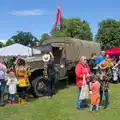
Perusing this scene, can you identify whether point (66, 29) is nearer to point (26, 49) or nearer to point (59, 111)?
point (26, 49)

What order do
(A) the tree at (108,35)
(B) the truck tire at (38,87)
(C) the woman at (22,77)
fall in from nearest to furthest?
(C) the woman at (22,77) → (B) the truck tire at (38,87) → (A) the tree at (108,35)

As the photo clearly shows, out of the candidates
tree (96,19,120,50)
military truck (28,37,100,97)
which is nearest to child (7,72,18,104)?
military truck (28,37,100,97)

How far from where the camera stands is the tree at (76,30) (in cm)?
5450

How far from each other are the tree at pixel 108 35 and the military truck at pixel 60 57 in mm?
26805

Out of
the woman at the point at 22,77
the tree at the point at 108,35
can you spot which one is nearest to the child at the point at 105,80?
the woman at the point at 22,77

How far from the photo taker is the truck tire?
11.0 m

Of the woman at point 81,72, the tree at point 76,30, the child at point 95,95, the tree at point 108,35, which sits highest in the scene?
the tree at point 76,30

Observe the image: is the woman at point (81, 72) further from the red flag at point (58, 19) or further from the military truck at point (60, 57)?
the red flag at point (58, 19)

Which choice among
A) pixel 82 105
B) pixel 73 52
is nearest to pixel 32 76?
pixel 82 105

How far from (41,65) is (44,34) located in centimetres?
6577

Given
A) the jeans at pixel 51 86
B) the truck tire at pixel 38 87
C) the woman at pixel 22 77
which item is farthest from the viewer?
the jeans at pixel 51 86

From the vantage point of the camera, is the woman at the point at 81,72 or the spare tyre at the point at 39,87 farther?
the spare tyre at the point at 39,87

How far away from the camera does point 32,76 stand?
11281mm

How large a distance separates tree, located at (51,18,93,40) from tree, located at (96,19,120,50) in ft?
29.1
